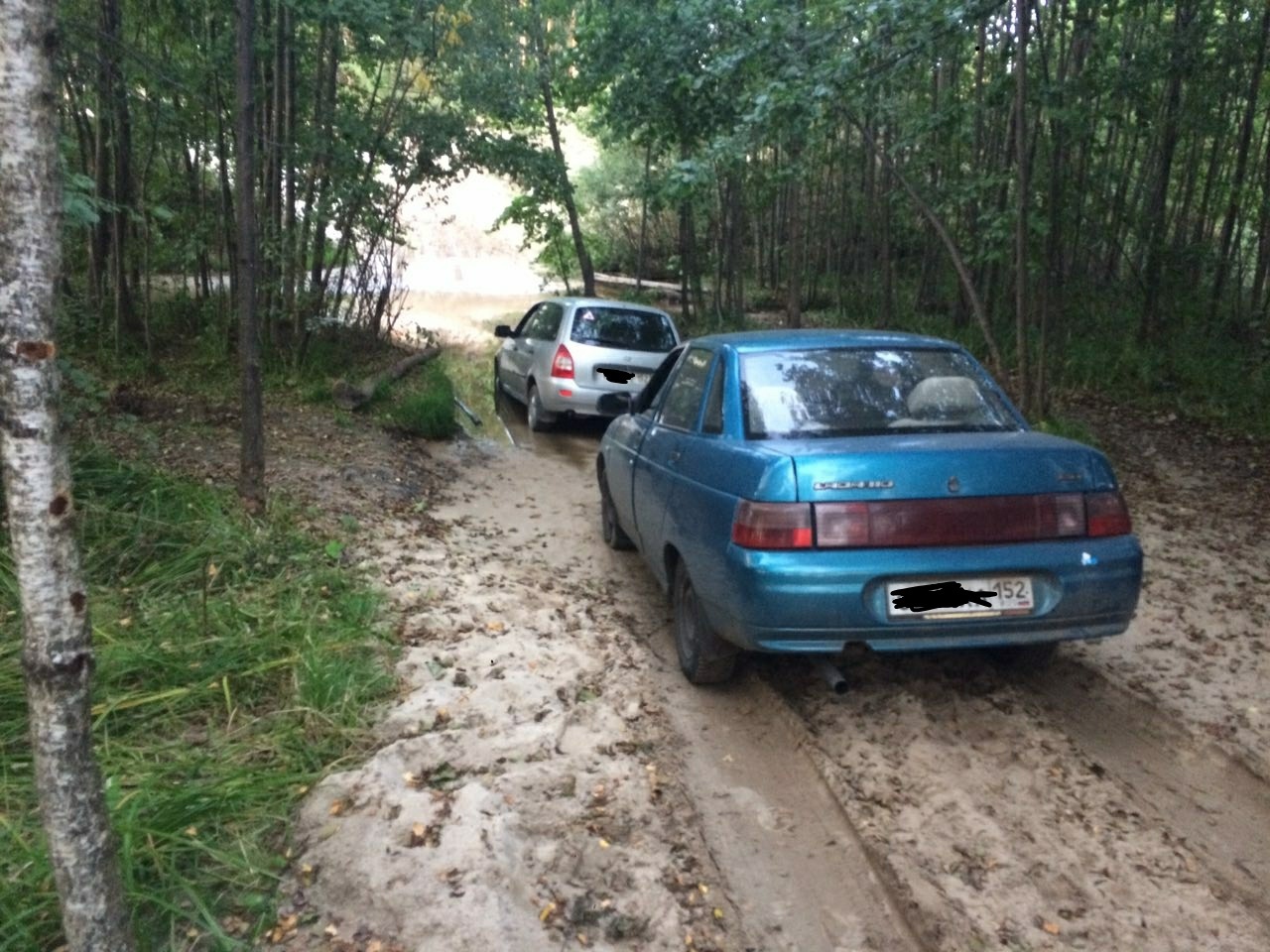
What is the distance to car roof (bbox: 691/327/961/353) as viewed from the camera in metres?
5.04

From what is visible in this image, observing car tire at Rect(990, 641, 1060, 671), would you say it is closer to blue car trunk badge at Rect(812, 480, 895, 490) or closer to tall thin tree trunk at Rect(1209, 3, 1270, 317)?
blue car trunk badge at Rect(812, 480, 895, 490)

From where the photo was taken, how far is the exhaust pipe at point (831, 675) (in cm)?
420

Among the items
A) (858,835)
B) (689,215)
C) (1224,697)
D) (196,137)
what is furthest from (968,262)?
(858,835)

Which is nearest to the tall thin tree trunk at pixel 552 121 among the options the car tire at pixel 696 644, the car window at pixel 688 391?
the car window at pixel 688 391

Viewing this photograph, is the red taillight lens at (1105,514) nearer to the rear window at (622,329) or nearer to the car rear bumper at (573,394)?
the car rear bumper at (573,394)

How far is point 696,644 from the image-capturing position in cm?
468

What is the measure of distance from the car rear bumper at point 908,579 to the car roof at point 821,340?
1388 mm

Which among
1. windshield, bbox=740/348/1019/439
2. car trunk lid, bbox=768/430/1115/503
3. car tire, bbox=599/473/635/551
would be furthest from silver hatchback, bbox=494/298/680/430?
car trunk lid, bbox=768/430/1115/503

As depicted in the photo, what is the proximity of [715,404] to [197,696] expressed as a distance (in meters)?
2.55

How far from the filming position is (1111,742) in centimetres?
423

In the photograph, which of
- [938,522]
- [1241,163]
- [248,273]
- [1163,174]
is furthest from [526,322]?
[938,522]

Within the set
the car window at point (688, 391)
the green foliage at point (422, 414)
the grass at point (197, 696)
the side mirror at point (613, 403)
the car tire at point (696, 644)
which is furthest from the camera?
the green foliage at point (422, 414)

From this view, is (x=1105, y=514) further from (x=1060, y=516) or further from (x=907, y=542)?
(x=907, y=542)

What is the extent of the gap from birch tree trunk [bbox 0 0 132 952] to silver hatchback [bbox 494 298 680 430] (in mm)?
8554
